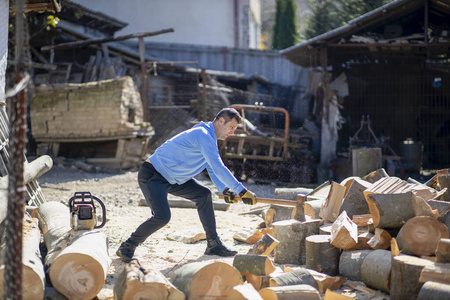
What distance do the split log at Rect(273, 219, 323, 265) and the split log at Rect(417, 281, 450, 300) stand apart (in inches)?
70.1

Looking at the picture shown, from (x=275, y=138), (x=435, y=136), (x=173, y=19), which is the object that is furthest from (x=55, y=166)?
(x=173, y=19)

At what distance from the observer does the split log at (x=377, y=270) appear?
14.1 ft

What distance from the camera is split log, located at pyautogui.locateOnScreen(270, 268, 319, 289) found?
409cm

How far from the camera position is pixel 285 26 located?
27375 millimetres

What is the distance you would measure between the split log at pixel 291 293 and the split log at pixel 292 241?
1530mm

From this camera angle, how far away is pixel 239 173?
11.8m

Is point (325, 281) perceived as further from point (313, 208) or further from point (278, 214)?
point (278, 214)

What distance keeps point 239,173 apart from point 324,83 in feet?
10.2

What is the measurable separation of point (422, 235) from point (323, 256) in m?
0.96

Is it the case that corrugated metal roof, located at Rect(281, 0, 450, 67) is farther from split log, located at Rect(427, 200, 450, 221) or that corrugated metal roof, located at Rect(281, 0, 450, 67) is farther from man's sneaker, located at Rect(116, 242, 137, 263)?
man's sneaker, located at Rect(116, 242, 137, 263)

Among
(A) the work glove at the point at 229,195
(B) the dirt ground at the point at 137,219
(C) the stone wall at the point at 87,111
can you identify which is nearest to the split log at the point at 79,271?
(B) the dirt ground at the point at 137,219

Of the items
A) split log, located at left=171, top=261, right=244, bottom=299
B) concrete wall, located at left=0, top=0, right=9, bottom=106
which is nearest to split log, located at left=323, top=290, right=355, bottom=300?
split log, located at left=171, top=261, right=244, bottom=299

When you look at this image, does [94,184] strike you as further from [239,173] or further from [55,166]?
[239,173]

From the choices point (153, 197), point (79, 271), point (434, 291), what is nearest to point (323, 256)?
point (434, 291)
